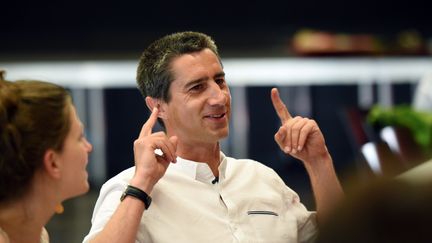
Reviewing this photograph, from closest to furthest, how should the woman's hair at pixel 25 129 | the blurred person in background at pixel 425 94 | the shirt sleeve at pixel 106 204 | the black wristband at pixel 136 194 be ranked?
the woman's hair at pixel 25 129, the black wristband at pixel 136 194, the shirt sleeve at pixel 106 204, the blurred person in background at pixel 425 94

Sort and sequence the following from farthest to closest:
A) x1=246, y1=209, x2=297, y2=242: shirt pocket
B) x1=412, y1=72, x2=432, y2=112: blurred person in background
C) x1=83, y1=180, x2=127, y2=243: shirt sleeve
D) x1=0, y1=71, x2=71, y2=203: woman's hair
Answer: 1. x1=412, y1=72, x2=432, y2=112: blurred person in background
2. x1=246, y1=209, x2=297, y2=242: shirt pocket
3. x1=83, y1=180, x2=127, y2=243: shirt sleeve
4. x1=0, y1=71, x2=71, y2=203: woman's hair

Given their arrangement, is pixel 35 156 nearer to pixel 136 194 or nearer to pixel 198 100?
pixel 136 194

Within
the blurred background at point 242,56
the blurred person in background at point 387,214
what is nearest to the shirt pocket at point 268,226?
the blurred person in background at point 387,214

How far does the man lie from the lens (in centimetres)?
175

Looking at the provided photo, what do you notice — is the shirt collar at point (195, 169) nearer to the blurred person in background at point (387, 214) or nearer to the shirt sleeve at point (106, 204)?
Answer: the shirt sleeve at point (106, 204)

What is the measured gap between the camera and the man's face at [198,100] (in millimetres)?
1905

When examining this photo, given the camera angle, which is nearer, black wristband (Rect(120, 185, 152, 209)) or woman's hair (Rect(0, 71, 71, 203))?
woman's hair (Rect(0, 71, 71, 203))

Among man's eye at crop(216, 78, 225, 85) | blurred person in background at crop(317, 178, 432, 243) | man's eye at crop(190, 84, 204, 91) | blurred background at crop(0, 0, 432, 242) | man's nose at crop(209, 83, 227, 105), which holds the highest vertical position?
blurred person in background at crop(317, 178, 432, 243)

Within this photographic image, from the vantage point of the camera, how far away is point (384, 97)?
8.63 meters

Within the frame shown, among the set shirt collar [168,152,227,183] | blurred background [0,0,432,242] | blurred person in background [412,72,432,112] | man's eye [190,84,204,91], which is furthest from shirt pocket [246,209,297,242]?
blurred background [0,0,432,242]

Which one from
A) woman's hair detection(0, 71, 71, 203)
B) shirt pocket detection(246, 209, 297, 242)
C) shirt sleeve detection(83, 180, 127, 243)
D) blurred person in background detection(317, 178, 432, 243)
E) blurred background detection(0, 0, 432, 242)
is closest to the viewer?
blurred person in background detection(317, 178, 432, 243)

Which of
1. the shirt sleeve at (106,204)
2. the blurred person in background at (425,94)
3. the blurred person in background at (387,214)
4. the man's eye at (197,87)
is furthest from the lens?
the blurred person in background at (425,94)

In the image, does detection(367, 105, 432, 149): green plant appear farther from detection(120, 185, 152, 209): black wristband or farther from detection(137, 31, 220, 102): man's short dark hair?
detection(120, 185, 152, 209): black wristband

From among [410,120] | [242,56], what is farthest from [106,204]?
[242,56]
